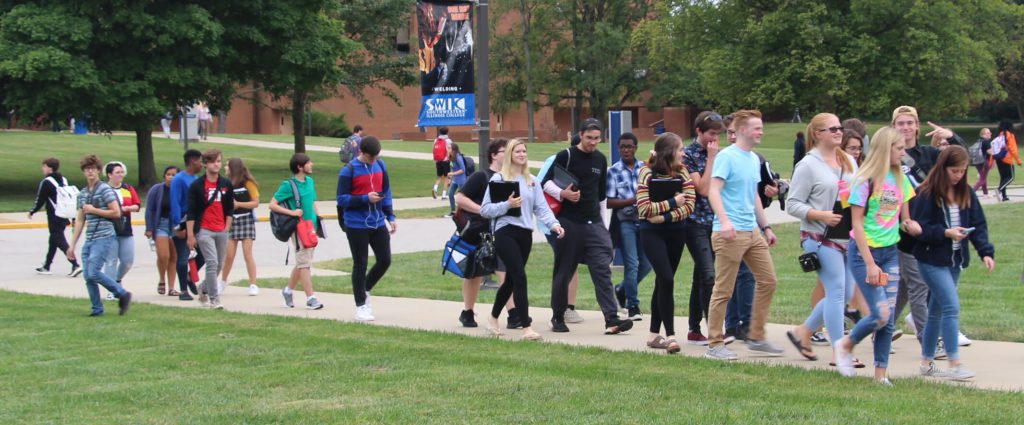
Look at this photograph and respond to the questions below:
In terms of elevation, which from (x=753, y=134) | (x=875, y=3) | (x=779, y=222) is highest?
(x=875, y=3)

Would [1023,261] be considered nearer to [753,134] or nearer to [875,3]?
[753,134]

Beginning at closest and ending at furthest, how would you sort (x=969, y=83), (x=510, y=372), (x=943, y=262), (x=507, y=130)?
(x=943, y=262)
(x=510, y=372)
(x=969, y=83)
(x=507, y=130)

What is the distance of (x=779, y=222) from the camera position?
21672 mm

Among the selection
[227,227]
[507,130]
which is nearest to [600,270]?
[227,227]

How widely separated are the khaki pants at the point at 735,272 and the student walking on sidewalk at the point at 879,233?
2.90ft

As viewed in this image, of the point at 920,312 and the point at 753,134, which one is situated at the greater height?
the point at 753,134

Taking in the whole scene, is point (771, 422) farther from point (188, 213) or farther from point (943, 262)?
point (188, 213)

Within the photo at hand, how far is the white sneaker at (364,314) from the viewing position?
10.6 metres

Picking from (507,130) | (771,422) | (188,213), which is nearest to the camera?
(771,422)

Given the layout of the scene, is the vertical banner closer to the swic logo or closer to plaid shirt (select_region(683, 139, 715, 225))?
the swic logo

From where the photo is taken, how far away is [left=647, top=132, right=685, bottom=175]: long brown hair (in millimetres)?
8508

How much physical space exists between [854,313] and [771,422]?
3.27 meters

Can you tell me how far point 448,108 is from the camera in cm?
1364

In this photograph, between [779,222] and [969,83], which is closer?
[779,222]
